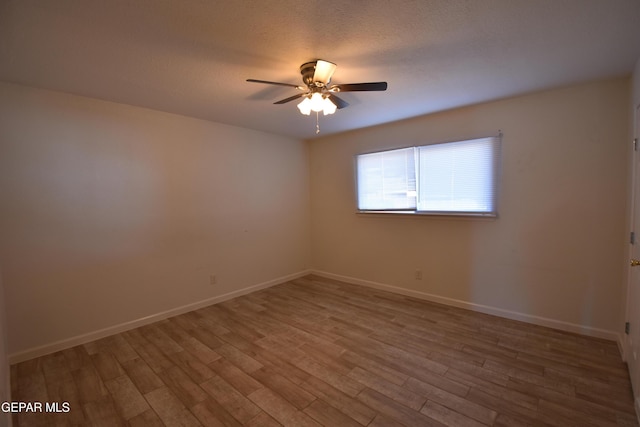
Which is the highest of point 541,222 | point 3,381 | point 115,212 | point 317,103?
point 317,103

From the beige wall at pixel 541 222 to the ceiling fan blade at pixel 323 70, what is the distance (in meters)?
2.00

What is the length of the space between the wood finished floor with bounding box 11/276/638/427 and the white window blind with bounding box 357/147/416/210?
61.2 inches

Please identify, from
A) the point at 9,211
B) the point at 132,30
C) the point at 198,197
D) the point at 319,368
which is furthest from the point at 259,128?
the point at 319,368

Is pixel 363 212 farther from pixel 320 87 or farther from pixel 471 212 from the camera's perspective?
pixel 320 87

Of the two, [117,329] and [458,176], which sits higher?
[458,176]

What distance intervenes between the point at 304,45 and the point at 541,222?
2870mm

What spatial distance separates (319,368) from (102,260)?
247cm

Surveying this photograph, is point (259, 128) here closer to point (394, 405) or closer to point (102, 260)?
point (102, 260)

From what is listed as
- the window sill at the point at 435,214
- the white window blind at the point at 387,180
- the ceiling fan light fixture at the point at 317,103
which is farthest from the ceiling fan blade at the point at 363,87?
the window sill at the point at 435,214

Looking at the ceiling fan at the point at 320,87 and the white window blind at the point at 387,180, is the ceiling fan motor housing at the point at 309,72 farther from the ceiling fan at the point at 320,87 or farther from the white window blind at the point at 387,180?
the white window blind at the point at 387,180

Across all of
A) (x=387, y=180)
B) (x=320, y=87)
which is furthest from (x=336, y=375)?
(x=387, y=180)

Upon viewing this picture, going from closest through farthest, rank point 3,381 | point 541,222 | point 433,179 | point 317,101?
point 3,381
point 317,101
point 541,222
point 433,179

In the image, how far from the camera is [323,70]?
1.97m

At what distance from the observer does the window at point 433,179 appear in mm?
3098
